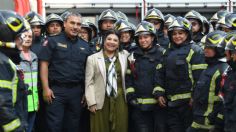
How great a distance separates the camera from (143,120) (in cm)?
730

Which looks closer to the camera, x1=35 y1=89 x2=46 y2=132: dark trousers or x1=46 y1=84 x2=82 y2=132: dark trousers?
x1=46 y1=84 x2=82 y2=132: dark trousers

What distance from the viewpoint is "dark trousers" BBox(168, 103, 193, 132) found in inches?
275

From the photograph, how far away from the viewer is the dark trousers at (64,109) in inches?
286

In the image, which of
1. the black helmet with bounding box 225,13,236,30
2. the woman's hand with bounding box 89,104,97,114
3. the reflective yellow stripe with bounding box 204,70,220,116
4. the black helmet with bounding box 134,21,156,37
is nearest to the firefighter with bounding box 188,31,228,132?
the reflective yellow stripe with bounding box 204,70,220,116

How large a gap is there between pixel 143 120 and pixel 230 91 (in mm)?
2207

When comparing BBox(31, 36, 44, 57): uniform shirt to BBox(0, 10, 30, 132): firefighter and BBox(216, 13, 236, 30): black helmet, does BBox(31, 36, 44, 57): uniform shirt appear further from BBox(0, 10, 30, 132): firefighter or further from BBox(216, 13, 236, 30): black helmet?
BBox(216, 13, 236, 30): black helmet

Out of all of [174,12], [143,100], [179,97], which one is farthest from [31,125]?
[174,12]

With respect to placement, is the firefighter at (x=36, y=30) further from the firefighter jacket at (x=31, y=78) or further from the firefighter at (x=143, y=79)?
the firefighter at (x=143, y=79)

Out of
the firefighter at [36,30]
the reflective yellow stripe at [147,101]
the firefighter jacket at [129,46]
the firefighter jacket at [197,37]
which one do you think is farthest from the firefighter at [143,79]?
the firefighter at [36,30]

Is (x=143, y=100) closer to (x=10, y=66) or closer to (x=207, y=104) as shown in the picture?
(x=207, y=104)

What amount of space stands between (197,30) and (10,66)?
4.24m

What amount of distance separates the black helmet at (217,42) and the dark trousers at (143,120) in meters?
1.58

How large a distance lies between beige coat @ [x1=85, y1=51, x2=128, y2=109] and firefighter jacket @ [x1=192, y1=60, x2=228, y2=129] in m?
1.54

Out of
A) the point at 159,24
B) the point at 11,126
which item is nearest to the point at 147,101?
the point at 159,24
